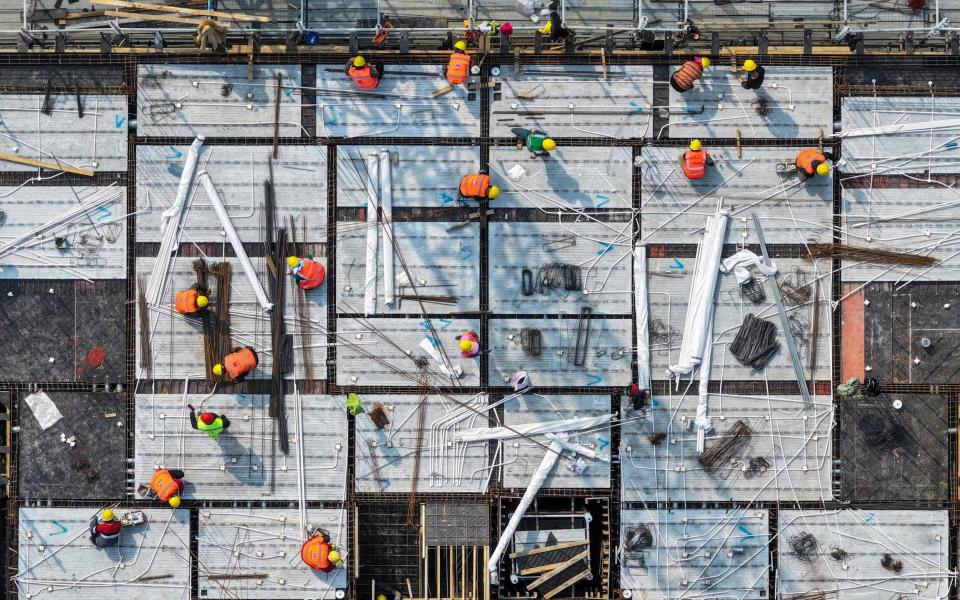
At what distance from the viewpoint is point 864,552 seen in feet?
63.0

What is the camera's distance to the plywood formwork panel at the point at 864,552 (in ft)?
63.0

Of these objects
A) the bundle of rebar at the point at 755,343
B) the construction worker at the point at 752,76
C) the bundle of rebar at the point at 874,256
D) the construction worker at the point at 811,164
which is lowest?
the bundle of rebar at the point at 755,343

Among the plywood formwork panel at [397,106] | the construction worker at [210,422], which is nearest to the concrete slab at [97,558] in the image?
the construction worker at [210,422]

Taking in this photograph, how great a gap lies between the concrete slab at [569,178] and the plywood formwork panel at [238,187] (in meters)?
5.42

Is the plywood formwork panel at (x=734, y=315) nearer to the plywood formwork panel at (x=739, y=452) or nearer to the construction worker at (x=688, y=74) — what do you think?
the plywood formwork panel at (x=739, y=452)

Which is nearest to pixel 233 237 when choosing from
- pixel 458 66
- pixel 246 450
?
pixel 246 450

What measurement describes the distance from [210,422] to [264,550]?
4410mm

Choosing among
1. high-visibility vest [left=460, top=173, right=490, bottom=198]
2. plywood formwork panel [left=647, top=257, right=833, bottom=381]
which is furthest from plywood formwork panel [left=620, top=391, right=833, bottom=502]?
high-visibility vest [left=460, top=173, right=490, bottom=198]

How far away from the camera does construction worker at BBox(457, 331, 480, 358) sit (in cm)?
1820

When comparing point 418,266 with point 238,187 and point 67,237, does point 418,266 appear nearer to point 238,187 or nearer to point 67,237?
point 238,187

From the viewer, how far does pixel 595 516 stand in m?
19.8

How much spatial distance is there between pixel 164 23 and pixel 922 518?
1089 inches

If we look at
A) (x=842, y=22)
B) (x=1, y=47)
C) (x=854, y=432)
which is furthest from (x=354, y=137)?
(x=854, y=432)

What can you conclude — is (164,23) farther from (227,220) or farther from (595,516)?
(595,516)
